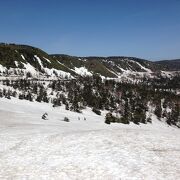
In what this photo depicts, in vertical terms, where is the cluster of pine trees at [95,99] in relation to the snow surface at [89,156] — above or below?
below

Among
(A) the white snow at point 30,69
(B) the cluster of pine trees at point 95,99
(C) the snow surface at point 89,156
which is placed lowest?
(B) the cluster of pine trees at point 95,99

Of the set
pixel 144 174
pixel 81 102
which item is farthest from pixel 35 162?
pixel 81 102

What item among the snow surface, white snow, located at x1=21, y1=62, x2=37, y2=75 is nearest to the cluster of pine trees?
white snow, located at x1=21, y1=62, x2=37, y2=75

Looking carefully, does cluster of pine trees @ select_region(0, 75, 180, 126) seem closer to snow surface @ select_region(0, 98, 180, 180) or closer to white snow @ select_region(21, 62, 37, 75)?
white snow @ select_region(21, 62, 37, 75)

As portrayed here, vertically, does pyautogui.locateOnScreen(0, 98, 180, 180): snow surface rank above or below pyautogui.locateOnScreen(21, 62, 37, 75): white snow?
below

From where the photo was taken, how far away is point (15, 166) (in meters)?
19.0

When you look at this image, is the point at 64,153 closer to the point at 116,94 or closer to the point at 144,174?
the point at 144,174

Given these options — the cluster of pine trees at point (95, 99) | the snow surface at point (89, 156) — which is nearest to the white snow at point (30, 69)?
the cluster of pine trees at point (95, 99)

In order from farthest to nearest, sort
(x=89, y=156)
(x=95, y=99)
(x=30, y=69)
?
1. (x=30, y=69)
2. (x=95, y=99)
3. (x=89, y=156)

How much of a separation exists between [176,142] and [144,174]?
9543mm

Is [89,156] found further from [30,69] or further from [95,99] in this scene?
[30,69]

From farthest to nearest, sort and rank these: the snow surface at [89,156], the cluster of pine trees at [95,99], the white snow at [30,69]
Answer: the white snow at [30,69] < the cluster of pine trees at [95,99] < the snow surface at [89,156]

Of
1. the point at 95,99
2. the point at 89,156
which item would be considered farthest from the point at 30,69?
the point at 89,156

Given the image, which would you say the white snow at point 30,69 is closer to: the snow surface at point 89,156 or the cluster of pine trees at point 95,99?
the cluster of pine trees at point 95,99
